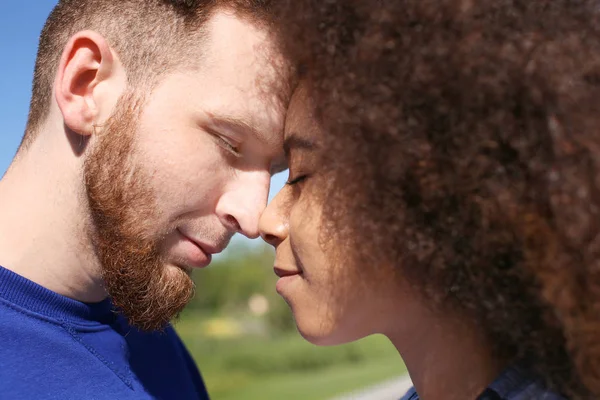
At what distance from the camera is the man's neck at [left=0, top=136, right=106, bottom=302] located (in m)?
2.27

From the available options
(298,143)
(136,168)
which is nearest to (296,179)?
(298,143)

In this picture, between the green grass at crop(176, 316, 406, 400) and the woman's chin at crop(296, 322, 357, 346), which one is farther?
the green grass at crop(176, 316, 406, 400)

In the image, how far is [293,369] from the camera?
2134cm

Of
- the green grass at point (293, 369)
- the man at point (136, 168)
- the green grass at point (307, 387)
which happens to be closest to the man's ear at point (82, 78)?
the man at point (136, 168)

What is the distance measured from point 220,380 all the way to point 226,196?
51.4 feet

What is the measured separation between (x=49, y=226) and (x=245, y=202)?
2.27 ft

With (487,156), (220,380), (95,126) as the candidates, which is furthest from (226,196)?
(220,380)

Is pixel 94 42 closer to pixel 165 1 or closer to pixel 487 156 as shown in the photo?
pixel 165 1

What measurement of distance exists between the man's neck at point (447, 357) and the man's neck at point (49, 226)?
3.88 feet

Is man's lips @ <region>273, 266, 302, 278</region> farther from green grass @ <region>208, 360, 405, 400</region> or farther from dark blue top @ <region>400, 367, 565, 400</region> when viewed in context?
green grass @ <region>208, 360, 405, 400</region>

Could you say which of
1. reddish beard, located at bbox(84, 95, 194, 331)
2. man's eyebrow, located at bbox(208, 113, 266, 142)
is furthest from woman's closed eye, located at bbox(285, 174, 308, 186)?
reddish beard, located at bbox(84, 95, 194, 331)

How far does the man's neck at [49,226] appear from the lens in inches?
89.4

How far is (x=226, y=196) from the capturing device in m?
2.40

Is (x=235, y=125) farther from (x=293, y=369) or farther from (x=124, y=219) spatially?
(x=293, y=369)
